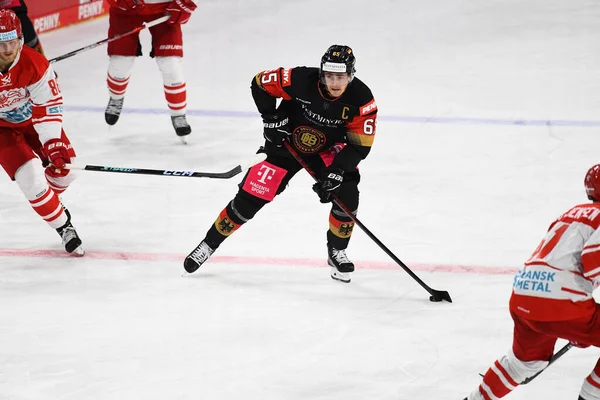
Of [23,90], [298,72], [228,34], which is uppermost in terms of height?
[298,72]

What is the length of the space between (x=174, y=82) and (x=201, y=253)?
2.22 metres

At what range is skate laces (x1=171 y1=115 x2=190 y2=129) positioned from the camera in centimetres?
610

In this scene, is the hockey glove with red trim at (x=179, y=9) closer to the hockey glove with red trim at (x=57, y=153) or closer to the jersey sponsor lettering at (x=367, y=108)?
the hockey glove with red trim at (x=57, y=153)

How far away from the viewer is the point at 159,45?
6004 millimetres

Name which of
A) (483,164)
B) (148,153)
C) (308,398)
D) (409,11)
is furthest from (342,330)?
(409,11)

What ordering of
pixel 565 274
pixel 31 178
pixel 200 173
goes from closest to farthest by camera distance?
pixel 565 274 → pixel 200 173 → pixel 31 178

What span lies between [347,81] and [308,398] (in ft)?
4.36

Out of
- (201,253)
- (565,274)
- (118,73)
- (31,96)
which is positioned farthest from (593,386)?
(118,73)

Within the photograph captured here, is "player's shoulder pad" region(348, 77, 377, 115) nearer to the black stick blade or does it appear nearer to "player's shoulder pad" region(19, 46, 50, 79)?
the black stick blade

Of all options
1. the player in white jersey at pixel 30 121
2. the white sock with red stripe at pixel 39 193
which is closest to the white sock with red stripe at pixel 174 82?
the player in white jersey at pixel 30 121

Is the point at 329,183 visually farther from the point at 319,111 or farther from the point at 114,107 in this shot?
the point at 114,107

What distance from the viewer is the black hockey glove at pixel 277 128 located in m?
3.97

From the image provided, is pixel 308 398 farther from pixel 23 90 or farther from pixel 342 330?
pixel 23 90

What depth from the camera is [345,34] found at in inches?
345
